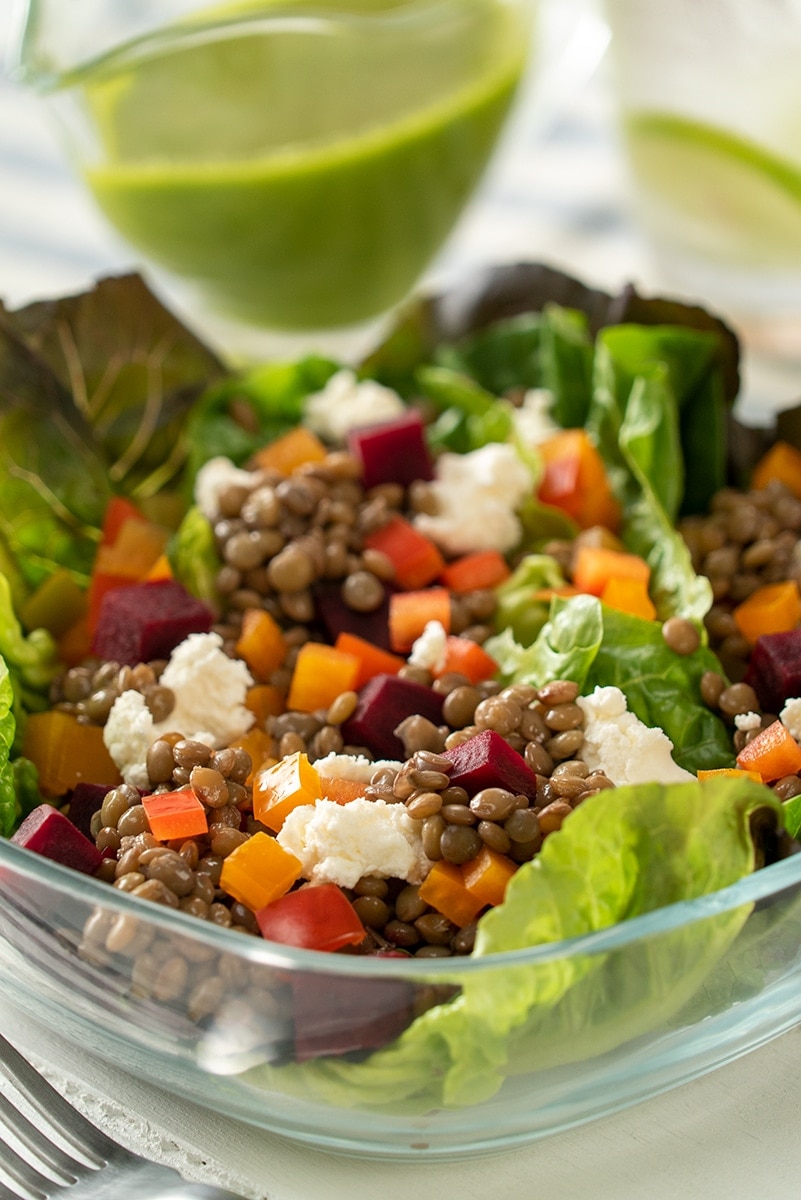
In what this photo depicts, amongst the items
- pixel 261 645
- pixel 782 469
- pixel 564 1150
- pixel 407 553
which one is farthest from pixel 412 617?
pixel 564 1150

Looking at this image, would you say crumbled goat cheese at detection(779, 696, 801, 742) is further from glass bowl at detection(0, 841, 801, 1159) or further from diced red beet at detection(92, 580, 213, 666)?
diced red beet at detection(92, 580, 213, 666)

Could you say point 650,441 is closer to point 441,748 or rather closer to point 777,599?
point 777,599

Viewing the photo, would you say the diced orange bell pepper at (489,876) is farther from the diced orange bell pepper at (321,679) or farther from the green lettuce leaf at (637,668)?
the diced orange bell pepper at (321,679)

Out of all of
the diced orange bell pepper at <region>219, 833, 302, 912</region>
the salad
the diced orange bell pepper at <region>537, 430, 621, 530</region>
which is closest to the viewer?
the salad

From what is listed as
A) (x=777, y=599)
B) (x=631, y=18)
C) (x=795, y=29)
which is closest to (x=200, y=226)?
(x=631, y=18)

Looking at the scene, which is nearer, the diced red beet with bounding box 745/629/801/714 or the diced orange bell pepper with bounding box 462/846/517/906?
the diced orange bell pepper with bounding box 462/846/517/906

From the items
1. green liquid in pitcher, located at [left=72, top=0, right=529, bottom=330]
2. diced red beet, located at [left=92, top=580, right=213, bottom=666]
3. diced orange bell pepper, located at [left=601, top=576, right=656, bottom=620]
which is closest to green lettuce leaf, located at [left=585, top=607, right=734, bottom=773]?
diced orange bell pepper, located at [left=601, top=576, right=656, bottom=620]
